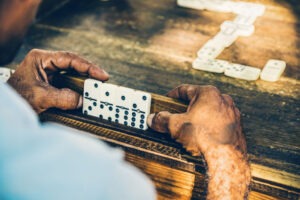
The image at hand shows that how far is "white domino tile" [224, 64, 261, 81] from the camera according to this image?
210 cm

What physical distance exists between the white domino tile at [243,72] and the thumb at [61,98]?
2.87 ft

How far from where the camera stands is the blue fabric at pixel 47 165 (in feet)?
2.18

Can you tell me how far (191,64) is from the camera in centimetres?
224

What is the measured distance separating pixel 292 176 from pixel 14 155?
1.14 m

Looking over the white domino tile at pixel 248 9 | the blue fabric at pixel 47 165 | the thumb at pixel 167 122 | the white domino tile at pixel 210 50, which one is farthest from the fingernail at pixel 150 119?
the white domino tile at pixel 248 9

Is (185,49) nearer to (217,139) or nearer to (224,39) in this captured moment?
(224,39)

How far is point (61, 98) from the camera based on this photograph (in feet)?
5.58

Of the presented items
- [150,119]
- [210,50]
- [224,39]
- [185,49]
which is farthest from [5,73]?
[224,39]

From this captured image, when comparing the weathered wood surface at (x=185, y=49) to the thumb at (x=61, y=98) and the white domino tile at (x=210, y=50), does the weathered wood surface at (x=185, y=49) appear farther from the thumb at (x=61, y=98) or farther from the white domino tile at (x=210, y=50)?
the thumb at (x=61, y=98)

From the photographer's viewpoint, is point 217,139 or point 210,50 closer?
point 217,139

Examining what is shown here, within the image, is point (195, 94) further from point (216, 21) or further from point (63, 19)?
point (63, 19)

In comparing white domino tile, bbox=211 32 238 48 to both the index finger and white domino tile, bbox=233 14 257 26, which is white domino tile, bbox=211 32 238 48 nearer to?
white domino tile, bbox=233 14 257 26

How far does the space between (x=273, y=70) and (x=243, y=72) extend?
0.17 m

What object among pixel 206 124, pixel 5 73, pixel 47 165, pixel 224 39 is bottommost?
pixel 5 73
